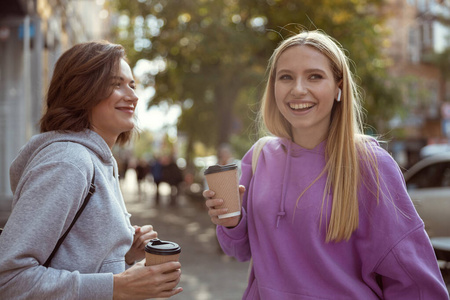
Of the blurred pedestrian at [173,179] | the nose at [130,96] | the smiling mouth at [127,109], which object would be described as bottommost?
the blurred pedestrian at [173,179]

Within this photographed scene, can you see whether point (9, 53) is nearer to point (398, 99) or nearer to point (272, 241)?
point (272, 241)

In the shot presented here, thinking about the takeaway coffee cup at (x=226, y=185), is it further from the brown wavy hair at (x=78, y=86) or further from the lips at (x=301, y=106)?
the brown wavy hair at (x=78, y=86)

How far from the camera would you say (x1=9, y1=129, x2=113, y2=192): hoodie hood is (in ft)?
5.88

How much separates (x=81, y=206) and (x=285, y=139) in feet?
3.24

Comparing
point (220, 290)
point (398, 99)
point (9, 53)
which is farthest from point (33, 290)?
point (398, 99)

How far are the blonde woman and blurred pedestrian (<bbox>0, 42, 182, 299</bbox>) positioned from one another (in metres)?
0.48

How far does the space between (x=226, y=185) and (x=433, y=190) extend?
19.0ft

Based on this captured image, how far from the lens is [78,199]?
65.6 inches

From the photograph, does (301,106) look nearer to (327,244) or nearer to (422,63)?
(327,244)

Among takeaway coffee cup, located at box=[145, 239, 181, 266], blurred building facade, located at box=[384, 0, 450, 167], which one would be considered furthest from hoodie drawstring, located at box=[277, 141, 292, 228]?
blurred building facade, located at box=[384, 0, 450, 167]

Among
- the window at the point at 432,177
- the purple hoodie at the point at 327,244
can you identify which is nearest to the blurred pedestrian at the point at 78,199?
the purple hoodie at the point at 327,244

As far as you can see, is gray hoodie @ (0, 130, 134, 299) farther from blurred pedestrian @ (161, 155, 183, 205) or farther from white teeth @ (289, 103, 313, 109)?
blurred pedestrian @ (161, 155, 183, 205)

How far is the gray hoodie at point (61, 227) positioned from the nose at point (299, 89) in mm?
825

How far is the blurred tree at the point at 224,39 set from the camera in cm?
1186
